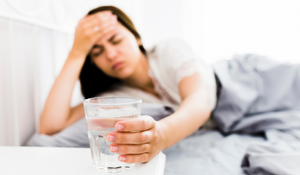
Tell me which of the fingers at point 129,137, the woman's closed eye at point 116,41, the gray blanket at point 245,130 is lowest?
the gray blanket at point 245,130

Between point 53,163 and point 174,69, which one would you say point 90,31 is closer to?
point 174,69

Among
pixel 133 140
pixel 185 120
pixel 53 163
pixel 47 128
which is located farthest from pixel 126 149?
pixel 47 128

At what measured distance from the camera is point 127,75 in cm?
92

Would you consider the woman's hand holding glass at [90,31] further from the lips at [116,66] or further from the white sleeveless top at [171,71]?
the white sleeveless top at [171,71]

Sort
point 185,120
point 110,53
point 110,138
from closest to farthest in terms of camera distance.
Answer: point 110,138
point 185,120
point 110,53

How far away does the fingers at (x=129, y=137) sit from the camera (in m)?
0.31

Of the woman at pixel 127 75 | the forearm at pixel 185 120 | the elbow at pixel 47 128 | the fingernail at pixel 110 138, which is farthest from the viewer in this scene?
the elbow at pixel 47 128

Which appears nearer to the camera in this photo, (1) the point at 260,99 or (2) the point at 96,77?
(1) the point at 260,99

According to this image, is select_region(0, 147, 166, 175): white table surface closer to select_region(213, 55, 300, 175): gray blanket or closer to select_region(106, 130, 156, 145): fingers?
select_region(106, 130, 156, 145): fingers

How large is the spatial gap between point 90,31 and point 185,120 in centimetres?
54

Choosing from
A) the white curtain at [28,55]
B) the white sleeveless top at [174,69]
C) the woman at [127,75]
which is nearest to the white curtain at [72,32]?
the white curtain at [28,55]

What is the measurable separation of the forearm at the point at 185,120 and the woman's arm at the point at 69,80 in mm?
464

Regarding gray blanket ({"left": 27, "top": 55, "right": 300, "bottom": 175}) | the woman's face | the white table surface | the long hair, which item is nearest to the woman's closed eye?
the woman's face

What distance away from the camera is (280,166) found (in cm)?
46
